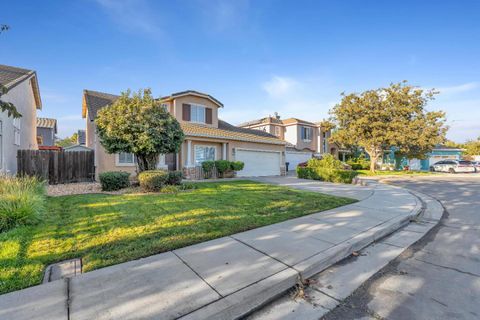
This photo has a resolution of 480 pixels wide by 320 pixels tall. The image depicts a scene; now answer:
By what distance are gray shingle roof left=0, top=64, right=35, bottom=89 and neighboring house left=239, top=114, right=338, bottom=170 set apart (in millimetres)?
22376

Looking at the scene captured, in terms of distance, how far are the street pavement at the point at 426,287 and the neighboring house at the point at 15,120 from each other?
11.9 meters

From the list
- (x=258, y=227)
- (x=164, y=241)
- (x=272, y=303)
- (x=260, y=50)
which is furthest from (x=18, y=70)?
(x=272, y=303)

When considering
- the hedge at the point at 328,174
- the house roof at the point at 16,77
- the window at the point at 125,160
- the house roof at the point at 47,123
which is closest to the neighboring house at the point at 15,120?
the house roof at the point at 16,77

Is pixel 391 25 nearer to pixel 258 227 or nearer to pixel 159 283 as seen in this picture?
pixel 258 227

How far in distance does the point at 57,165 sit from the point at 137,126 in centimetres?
630

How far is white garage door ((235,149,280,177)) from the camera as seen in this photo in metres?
16.7

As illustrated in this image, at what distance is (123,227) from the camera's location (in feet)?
14.6

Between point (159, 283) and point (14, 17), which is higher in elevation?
point (14, 17)

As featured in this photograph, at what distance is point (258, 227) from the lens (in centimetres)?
474

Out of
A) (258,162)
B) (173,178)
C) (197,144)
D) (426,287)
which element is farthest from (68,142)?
(426,287)

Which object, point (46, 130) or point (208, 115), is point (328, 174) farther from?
point (46, 130)

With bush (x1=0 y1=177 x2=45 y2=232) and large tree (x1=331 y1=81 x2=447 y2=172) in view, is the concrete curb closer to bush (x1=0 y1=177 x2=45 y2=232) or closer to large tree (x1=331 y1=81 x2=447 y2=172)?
bush (x1=0 y1=177 x2=45 y2=232)

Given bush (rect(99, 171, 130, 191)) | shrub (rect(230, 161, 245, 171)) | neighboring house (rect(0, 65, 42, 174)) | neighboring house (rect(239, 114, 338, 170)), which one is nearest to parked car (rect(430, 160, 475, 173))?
neighboring house (rect(239, 114, 338, 170))

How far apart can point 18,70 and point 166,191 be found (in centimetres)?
1322
